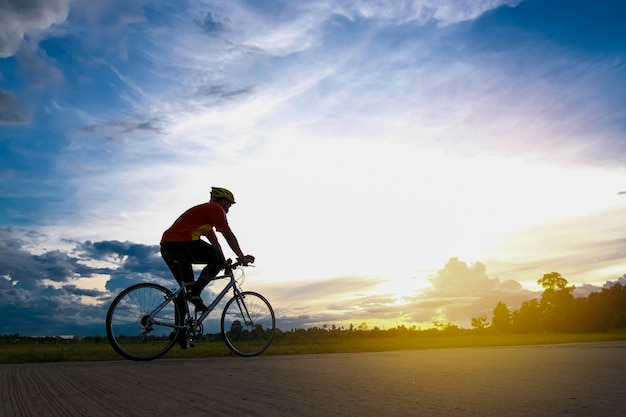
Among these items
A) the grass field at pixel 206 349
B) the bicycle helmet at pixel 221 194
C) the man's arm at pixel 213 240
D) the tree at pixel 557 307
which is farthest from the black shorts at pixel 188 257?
the tree at pixel 557 307

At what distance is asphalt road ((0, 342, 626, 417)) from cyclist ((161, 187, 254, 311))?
2172 millimetres

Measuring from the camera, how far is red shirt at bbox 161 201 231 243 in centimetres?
786

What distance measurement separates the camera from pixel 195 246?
7.97 metres

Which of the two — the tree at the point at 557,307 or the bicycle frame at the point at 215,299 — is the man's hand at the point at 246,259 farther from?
the tree at the point at 557,307

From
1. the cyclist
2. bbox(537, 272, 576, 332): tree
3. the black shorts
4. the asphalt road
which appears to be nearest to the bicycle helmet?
the cyclist

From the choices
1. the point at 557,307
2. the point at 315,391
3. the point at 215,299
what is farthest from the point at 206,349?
the point at 557,307

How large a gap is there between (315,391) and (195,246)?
443 cm

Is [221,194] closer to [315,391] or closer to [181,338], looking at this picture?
[181,338]

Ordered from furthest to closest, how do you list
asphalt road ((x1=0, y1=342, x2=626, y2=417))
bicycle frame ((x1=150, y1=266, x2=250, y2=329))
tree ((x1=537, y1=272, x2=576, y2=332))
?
tree ((x1=537, y1=272, x2=576, y2=332))
bicycle frame ((x1=150, y1=266, x2=250, y2=329))
asphalt road ((x1=0, y1=342, x2=626, y2=417))

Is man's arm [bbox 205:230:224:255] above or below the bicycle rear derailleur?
above

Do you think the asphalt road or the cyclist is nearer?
the asphalt road

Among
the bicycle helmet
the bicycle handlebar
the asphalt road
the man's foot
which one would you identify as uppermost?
the bicycle helmet

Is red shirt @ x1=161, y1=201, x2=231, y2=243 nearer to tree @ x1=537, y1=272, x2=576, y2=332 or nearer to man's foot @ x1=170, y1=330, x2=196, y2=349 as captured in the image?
man's foot @ x1=170, y1=330, x2=196, y2=349

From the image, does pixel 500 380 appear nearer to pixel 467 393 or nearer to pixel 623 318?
pixel 467 393
